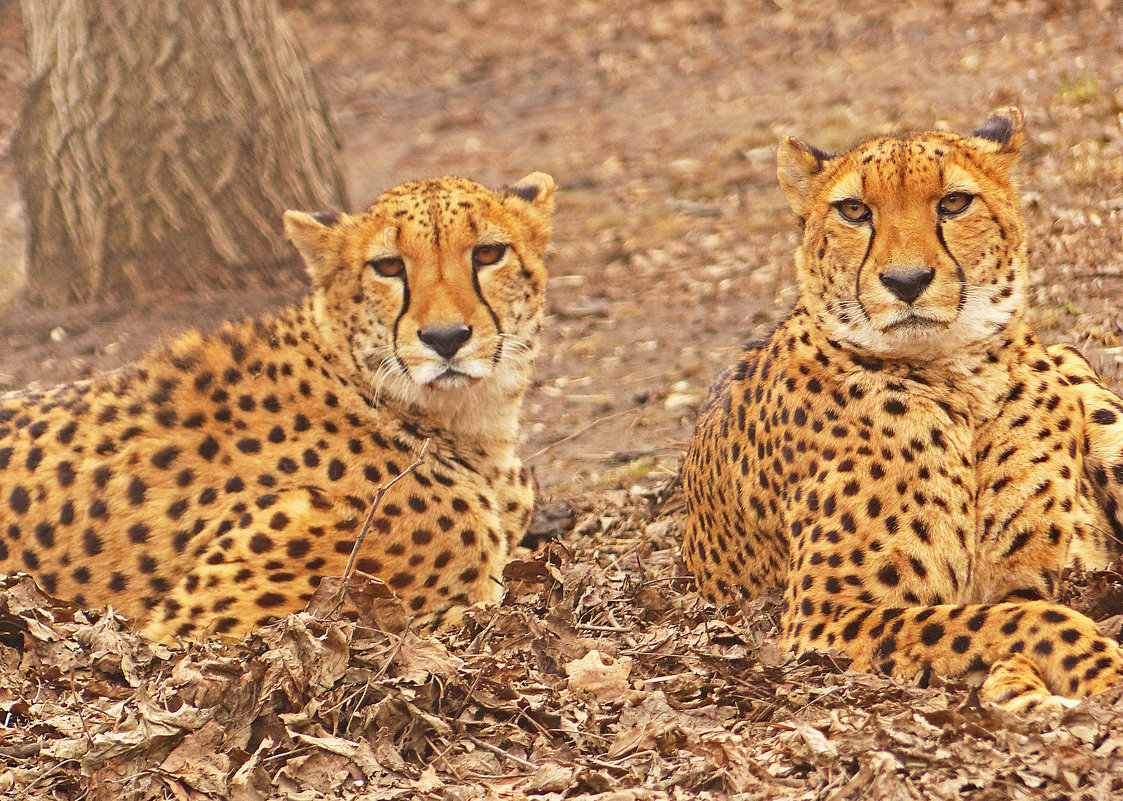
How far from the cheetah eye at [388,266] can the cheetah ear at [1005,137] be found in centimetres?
184

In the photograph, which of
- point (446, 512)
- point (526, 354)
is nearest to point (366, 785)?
point (446, 512)

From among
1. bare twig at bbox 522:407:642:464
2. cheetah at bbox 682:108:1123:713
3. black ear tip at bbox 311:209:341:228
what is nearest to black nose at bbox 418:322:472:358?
black ear tip at bbox 311:209:341:228

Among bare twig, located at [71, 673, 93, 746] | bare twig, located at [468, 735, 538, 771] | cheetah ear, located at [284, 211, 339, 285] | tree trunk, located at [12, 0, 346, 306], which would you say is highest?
tree trunk, located at [12, 0, 346, 306]

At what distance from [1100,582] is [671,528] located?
6.92 feet

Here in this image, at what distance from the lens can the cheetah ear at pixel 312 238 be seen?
4.51 m

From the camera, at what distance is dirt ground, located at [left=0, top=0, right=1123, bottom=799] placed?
318 centimetres

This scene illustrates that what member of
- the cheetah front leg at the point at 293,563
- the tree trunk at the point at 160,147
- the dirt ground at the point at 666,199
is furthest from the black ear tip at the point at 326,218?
the tree trunk at the point at 160,147

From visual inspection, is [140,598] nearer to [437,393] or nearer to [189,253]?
[437,393]

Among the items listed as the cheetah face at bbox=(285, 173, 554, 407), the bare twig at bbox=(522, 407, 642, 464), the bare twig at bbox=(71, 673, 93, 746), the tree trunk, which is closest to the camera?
the bare twig at bbox=(71, 673, 93, 746)

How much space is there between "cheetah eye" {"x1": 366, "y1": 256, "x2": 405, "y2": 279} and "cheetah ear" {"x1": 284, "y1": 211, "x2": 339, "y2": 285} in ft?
0.81

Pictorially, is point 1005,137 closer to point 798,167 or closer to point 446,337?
point 798,167

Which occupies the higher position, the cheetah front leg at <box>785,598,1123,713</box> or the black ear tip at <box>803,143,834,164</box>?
the black ear tip at <box>803,143,834,164</box>

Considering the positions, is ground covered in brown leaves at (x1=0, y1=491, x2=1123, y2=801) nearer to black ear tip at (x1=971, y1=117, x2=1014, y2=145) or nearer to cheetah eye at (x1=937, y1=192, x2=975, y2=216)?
cheetah eye at (x1=937, y1=192, x2=975, y2=216)

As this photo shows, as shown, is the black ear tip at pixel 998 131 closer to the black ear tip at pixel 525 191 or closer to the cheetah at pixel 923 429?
the cheetah at pixel 923 429
